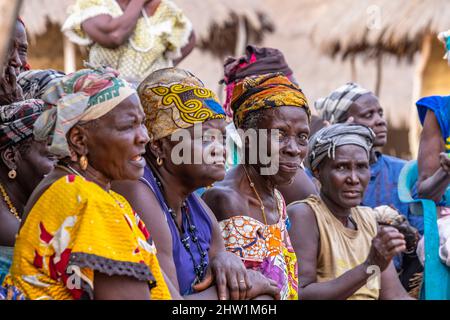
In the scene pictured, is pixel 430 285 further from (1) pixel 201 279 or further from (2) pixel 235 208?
(1) pixel 201 279

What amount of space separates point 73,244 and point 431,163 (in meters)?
3.63

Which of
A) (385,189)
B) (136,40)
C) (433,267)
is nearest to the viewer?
(433,267)

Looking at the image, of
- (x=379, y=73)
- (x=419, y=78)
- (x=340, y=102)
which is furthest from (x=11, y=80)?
(x=379, y=73)

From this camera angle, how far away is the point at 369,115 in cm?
760

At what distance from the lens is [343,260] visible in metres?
5.68

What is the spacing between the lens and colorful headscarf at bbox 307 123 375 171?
19.7ft

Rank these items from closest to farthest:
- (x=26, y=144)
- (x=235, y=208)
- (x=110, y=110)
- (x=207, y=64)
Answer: (x=110, y=110) → (x=26, y=144) → (x=235, y=208) → (x=207, y=64)

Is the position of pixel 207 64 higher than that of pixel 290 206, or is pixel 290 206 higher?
pixel 207 64

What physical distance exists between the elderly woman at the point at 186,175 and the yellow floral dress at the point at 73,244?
64 cm

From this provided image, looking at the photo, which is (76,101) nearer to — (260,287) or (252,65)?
(260,287)

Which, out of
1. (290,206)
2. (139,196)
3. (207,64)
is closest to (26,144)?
(139,196)

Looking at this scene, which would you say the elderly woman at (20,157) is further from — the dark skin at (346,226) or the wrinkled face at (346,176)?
the wrinkled face at (346,176)

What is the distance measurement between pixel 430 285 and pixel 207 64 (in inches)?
287

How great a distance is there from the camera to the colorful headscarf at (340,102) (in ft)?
25.1
